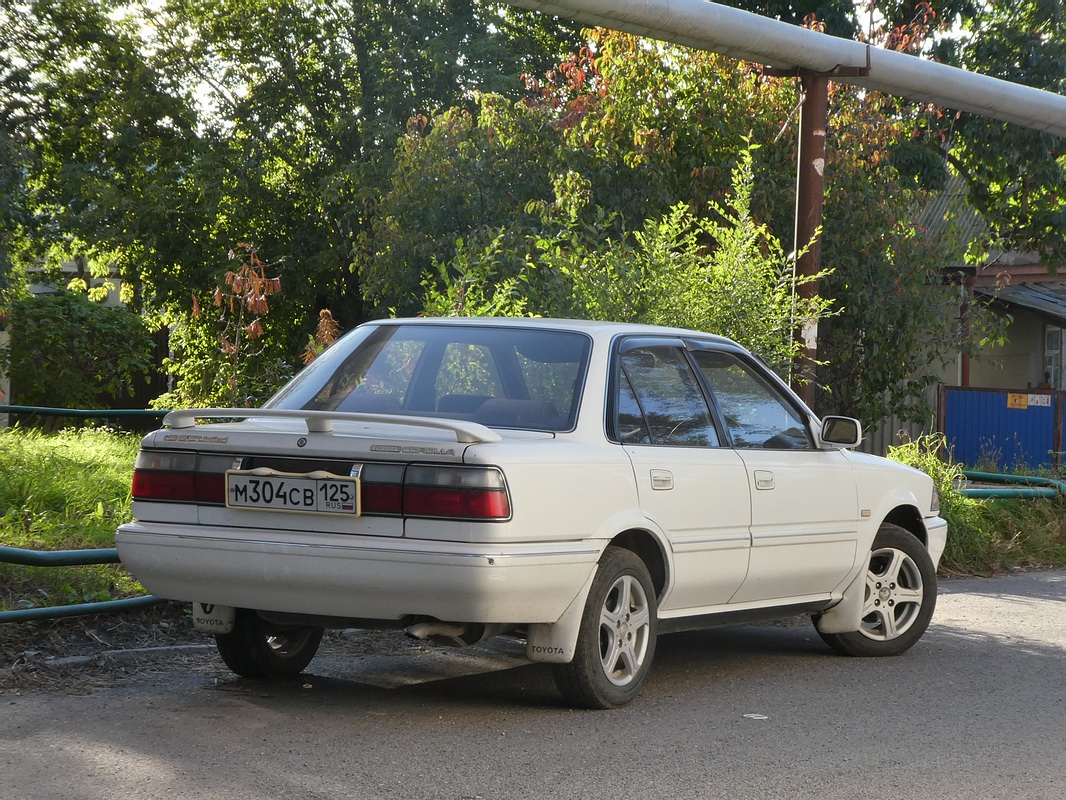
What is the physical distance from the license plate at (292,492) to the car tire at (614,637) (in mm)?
1089

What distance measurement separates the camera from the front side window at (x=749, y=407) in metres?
7.09

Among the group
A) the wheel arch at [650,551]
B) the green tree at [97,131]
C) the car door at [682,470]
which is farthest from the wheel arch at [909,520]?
the green tree at [97,131]

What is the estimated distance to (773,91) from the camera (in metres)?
14.9

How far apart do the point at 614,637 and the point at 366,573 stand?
121cm

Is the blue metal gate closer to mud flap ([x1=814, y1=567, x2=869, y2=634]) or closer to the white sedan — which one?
mud flap ([x1=814, y1=567, x2=869, y2=634])

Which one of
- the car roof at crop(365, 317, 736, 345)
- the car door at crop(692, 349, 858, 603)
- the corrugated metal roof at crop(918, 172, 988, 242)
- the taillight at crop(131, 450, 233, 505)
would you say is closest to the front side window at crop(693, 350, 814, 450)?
the car door at crop(692, 349, 858, 603)

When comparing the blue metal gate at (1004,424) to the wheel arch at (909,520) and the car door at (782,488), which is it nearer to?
the wheel arch at (909,520)

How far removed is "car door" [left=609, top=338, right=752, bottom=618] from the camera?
6336 mm

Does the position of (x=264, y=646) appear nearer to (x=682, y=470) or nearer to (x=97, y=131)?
(x=682, y=470)

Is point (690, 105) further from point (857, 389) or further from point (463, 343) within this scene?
point (463, 343)

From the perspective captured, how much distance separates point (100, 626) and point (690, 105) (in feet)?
30.3

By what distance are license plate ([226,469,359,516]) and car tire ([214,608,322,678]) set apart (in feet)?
2.44

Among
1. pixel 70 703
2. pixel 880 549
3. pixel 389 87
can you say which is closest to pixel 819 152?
pixel 880 549

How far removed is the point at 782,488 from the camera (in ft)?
23.3
